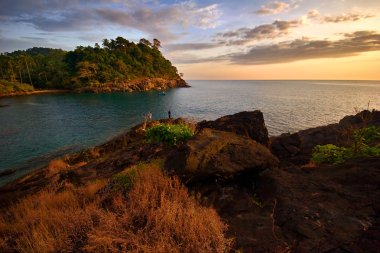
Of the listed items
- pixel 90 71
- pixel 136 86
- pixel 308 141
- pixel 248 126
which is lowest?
pixel 308 141

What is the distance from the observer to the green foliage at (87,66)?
117 m

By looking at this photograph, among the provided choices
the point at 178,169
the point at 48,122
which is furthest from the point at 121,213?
the point at 48,122

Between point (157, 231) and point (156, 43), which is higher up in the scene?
point (156, 43)

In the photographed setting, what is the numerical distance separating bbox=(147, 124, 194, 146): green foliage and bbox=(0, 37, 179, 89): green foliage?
115 metres

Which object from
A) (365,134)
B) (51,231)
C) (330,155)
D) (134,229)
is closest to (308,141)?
(365,134)

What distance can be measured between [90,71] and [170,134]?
125 meters

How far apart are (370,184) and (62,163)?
21880mm

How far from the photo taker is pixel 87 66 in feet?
406

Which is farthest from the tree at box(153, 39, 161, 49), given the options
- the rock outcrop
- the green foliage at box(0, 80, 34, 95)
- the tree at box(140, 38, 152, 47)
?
the rock outcrop

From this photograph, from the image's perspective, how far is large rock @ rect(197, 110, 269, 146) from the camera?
506 inches

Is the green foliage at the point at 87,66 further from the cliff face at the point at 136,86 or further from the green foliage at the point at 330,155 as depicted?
the green foliage at the point at 330,155

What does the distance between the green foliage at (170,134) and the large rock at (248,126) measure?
248cm

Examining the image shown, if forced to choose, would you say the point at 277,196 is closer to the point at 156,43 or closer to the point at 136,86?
the point at 136,86

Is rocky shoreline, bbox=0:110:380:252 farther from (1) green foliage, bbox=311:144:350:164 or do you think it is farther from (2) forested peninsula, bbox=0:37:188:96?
(2) forested peninsula, bbox=0:37:188:96
